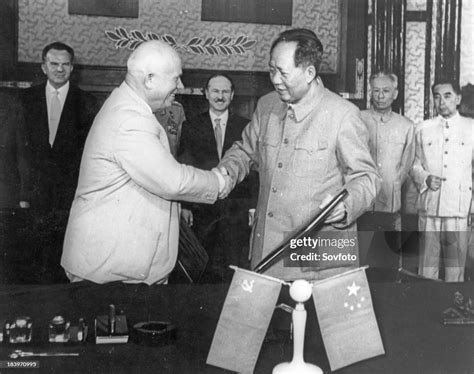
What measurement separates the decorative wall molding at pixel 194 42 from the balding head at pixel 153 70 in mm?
1143

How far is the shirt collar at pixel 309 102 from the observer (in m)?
2.74

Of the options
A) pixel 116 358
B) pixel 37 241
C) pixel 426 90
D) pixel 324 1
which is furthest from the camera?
pixel 426 90

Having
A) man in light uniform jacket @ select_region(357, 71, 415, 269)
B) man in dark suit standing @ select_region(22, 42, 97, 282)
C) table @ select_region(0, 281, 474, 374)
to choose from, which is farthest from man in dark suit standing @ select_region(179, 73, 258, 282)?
table @ select_region(0, 281, 474, 374)

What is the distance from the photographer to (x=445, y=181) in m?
3.85

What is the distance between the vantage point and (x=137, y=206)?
250cm

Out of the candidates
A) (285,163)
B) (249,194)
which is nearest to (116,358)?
(285,163)

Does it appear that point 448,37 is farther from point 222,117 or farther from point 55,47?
point 55,47

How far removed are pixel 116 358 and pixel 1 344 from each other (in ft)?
1.23

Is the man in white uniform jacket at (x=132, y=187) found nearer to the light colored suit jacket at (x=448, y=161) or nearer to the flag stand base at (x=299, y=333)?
the flag stand base at (x=299, y=333)

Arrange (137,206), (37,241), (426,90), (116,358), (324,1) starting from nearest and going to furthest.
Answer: (116,358) → (137,206) → (37,241) → (324,1) → (426,90)

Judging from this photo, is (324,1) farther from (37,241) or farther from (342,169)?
(37,241)

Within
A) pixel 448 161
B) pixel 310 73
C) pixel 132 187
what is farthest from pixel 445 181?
pixel 132 187

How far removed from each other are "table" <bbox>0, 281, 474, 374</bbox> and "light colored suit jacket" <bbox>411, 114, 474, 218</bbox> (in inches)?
58.9

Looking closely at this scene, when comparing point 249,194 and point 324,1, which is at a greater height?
point 324,1
